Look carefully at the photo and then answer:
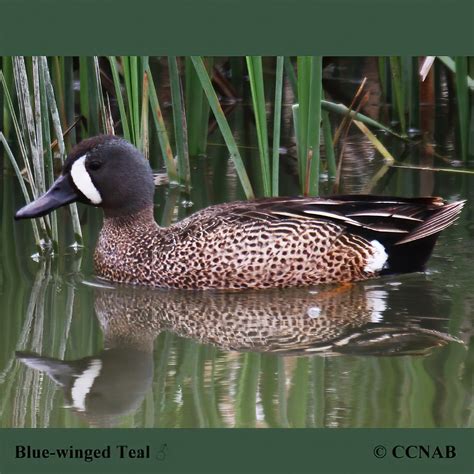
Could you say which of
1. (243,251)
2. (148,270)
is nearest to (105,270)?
(148,270)

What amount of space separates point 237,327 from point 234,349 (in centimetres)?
A: 39

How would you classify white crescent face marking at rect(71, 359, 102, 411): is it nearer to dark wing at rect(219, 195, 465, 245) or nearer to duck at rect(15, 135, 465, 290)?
duck at rect(15, 135, 465, 290)

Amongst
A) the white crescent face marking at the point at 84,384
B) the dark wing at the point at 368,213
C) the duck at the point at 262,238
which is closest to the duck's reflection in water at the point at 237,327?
the white crescent face marking at the point at 84,384

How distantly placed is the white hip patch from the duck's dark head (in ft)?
4.96

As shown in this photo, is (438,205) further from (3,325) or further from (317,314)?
(3,325)

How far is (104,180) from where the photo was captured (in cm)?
812

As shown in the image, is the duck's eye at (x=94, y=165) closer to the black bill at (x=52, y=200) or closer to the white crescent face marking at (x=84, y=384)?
the black bill at (x=52, y=200)

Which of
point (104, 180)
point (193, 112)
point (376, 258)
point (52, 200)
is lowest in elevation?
point (376, 258)

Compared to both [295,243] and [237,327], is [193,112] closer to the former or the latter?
[295,243]

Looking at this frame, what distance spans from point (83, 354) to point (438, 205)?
256cm

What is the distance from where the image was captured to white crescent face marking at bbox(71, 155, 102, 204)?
26.3 ft

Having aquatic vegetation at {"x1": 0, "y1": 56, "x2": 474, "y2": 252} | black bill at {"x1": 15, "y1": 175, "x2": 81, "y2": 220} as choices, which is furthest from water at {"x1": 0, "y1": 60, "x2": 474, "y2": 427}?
aquatic vegetation at {"x1": 0, "y1": 56, "x2": 474, "y2": 252}

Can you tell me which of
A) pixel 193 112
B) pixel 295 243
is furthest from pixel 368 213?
pixel 193 112

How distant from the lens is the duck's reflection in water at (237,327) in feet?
20.6
